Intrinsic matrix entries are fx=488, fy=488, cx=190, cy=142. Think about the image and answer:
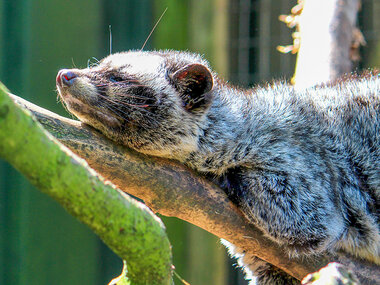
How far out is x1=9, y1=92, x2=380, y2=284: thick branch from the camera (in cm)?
202

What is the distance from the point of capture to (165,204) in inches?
84.5

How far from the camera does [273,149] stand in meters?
2.52

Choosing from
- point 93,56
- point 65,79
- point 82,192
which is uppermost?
point 65,79

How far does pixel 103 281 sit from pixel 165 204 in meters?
2.77

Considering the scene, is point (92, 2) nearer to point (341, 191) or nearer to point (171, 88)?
point (171, 88)

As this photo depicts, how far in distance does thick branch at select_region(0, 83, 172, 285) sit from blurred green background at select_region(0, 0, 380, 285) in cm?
221

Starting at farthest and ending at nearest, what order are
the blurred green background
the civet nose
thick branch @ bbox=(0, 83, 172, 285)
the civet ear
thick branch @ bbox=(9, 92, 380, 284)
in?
the blurred green background
the civet ear
the civet nose
thick branch @ bbox=(9, 92, 380, 284)
thick branch @ bbox=(0, 83, 172, 285)

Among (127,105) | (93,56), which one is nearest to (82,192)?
(127,105)

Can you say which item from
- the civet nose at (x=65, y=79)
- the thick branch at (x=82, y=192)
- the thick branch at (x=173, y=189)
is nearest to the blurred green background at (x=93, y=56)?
the civet nose at (x=65, y=79)

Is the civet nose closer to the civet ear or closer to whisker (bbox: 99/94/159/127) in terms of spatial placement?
whisker (bbox: 99/94/159/127)

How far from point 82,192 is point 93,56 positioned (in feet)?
10.9

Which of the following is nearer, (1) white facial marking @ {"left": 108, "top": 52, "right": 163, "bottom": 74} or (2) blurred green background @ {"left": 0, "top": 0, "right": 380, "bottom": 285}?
(1) white facial marking @ {"left": 108, "top": 52, "right": 163, "bottom": 74}

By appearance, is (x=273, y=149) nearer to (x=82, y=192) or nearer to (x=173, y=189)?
(x=173, y=189)

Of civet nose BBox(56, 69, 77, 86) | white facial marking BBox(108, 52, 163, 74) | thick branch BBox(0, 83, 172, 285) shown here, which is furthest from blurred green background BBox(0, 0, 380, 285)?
thick branch BBox(0, 83, 172, 285)
